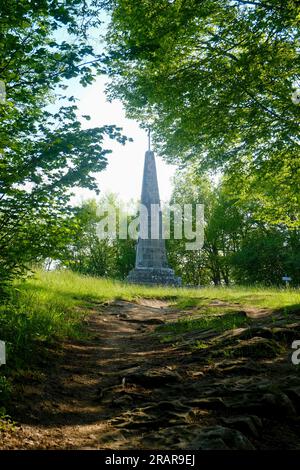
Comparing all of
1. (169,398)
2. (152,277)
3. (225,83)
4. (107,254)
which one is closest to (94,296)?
(225,83)

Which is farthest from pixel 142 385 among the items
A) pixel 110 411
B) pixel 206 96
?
pixel 206 96

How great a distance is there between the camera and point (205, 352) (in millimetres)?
6551

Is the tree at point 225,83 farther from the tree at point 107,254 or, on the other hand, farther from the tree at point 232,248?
the tree at point 107,254

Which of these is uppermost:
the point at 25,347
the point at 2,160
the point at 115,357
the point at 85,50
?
the point at 85,50

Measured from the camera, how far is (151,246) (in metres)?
26.2

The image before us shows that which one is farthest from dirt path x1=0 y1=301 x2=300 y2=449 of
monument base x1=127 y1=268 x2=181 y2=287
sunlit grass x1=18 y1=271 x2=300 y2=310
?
monument base x1=127 y1=268 x2=181 y2=287

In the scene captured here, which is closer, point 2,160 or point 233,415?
point 233,415

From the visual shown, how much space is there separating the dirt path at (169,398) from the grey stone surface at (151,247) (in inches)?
694

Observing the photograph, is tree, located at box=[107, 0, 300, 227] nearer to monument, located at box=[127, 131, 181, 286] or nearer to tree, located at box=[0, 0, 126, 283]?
tree, located at box=[0, 0, 126, 283]

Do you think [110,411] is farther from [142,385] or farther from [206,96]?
[206,96]

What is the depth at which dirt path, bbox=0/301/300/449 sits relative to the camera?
3.64 meters

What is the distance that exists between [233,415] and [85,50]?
5305 millimetres

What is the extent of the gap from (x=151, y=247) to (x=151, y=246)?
0.07 metres

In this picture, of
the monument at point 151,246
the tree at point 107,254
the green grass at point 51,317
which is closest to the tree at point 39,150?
the green grass at point 51,317
